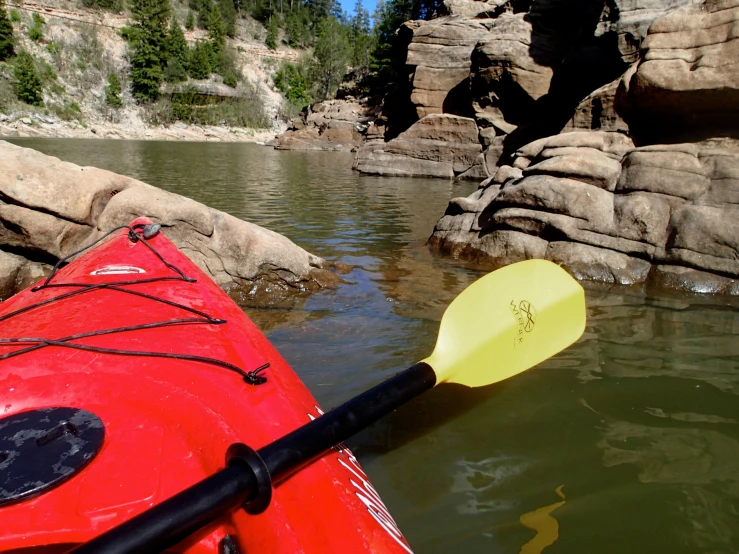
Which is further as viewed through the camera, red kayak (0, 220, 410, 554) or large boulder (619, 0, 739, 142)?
large boulder (619, 0, 739, 142)

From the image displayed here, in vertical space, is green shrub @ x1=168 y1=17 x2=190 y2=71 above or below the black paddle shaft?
above

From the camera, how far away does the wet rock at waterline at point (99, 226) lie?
14.3 ft

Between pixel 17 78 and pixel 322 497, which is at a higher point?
pixel 17 78

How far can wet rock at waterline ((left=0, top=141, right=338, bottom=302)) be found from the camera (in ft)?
14.3

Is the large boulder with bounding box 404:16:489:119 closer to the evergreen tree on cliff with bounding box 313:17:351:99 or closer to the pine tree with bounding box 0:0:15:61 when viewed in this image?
the evergreen tree on cliff with bounding box 313:17:351:99

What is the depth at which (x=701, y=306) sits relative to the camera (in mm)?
4570

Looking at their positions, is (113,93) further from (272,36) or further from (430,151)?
(430,151)

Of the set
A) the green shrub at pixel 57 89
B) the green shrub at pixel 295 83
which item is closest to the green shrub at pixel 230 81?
the green shrub at pixel 295 83

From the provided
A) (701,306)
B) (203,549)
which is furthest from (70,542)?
(701,306)

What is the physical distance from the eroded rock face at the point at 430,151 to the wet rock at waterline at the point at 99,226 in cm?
1399

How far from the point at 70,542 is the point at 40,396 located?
559 millimetres

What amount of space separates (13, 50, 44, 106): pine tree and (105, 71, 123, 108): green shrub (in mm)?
5755

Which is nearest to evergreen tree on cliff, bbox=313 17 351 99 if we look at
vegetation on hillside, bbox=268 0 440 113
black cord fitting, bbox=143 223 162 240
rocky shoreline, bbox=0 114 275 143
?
vegetation on hillside, bbox=268 0 440 113

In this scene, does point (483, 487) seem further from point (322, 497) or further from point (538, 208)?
point (538, 208)
